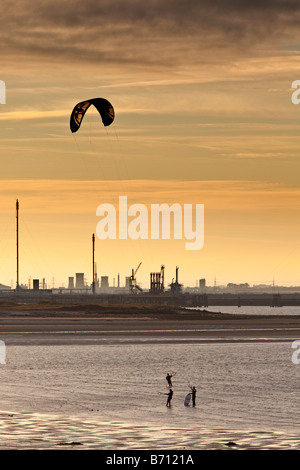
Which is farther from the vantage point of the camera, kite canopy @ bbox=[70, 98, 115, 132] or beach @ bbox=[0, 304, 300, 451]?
kite canopy @ bbox=[70, 98, 115, 132]

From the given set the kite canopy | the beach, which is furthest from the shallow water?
the kite canopy

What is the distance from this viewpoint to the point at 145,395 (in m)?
30.0

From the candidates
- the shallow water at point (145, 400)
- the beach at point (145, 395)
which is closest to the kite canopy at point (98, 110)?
the beach at point (145, 395)

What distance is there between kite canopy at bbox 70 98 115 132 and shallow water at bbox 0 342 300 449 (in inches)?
498

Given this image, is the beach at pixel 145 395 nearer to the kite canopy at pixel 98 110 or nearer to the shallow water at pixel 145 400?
the shallow water at pixel 145 400

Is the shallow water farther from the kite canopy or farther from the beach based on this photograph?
the kite canopy

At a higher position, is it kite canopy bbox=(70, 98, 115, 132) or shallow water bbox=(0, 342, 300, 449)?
kite canopy bbox=(70, 98, 115, 132)

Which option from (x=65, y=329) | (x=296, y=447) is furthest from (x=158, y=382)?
(x=65, y=329)

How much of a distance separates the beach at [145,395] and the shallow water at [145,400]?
3 cm

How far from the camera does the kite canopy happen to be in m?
51.9

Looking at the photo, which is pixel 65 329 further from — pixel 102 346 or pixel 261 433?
pixel 261 433

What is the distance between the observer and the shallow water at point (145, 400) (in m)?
22.1

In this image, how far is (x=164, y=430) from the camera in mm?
23297

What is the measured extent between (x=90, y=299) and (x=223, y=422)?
145 meters
